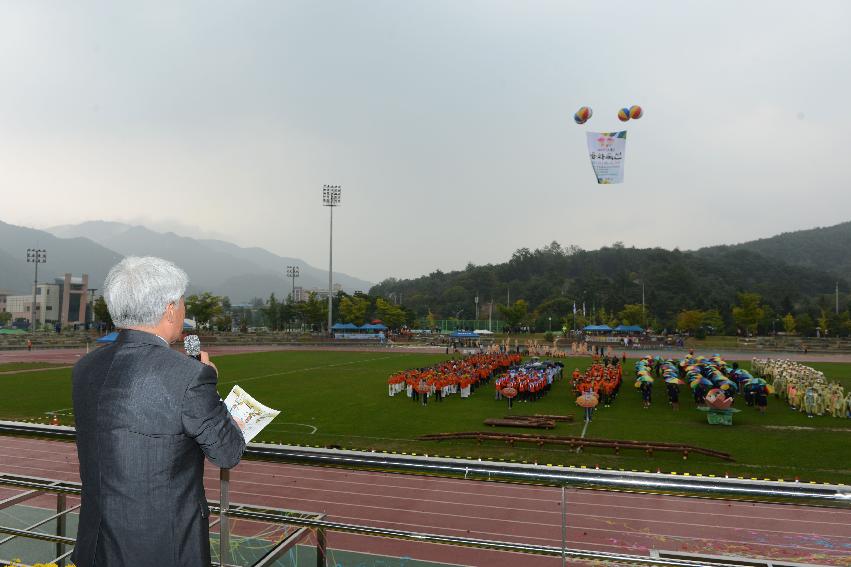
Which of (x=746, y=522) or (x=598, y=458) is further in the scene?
(x=598, y=458)

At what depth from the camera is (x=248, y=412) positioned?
1.82 metres

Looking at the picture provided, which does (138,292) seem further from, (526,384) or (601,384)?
(526,384)

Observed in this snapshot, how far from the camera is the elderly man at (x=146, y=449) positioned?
1518 millimetres

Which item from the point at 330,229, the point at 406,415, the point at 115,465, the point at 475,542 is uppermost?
the point at 330,229

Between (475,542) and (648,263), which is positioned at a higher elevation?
(648,263)

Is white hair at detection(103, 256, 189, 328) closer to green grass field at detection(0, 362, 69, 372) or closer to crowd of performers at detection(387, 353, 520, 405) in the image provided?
crowd of performers at detection(387, 353, 520, 405)

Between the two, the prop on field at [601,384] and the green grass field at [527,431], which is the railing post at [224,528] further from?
the prop on field at [601,384]

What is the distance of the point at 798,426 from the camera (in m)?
15.7

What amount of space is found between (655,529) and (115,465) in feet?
24.0

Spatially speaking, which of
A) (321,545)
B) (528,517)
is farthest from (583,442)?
(321,545)

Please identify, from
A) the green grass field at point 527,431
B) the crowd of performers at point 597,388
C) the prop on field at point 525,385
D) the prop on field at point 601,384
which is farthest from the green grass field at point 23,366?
the crowd of performers at point 597,388

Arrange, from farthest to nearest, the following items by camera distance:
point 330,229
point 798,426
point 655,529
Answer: point 330,229
point 798,426
point 655,529

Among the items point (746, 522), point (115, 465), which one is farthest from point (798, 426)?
point (115, 465)

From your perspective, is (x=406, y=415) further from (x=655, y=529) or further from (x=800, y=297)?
(x=800, y=297)
